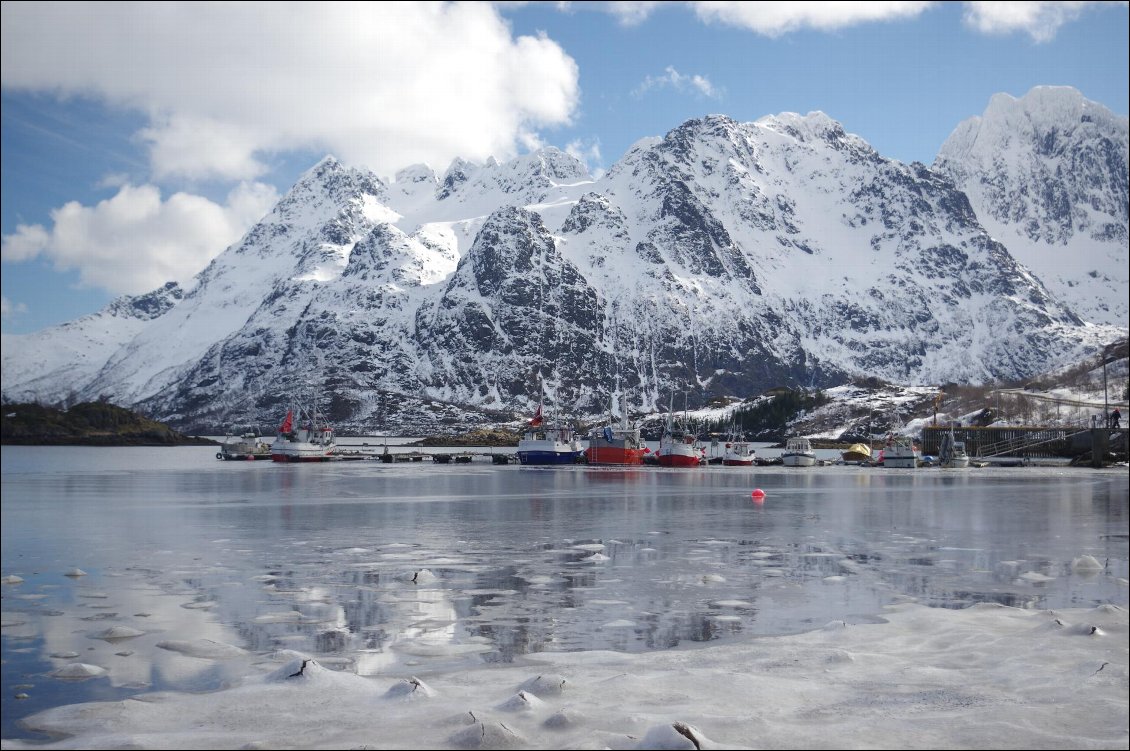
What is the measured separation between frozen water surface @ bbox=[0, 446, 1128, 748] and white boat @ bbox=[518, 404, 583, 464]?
92.0 m

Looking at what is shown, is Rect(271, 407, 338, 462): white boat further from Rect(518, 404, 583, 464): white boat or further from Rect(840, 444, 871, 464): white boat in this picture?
Rect(840, 444, 871, 464): white boat

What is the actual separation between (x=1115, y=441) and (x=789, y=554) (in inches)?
5060

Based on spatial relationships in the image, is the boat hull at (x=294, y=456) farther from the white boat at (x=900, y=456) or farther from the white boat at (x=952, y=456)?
the white boat at (x=952, y=456)

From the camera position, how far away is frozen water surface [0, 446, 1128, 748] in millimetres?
13375

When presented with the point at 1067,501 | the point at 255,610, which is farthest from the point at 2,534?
the point at 1067,501

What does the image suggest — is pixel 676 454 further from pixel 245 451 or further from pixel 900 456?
pixel 245 451

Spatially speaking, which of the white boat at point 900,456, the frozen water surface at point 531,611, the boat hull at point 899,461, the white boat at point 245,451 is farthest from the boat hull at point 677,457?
the frozen water surface at point 531,611

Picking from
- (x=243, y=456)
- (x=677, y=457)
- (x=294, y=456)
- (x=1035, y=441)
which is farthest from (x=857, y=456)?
(x=243, y=456)

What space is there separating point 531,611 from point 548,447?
119 metres

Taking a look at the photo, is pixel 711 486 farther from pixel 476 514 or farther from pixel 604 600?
pixel 604 600

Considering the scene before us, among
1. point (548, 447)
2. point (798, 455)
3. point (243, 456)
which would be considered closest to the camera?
point (548, 447)

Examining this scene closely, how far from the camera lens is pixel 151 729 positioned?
12609 millimetres

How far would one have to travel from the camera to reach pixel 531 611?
69.7ft

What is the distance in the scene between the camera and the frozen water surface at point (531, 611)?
1338 centimetres
